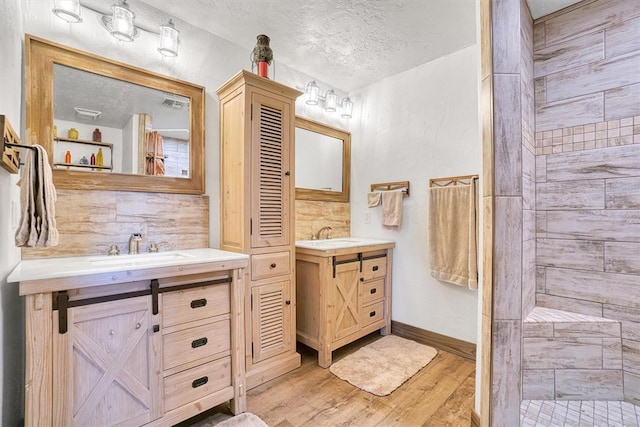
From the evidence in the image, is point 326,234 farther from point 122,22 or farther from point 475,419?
point 122,22

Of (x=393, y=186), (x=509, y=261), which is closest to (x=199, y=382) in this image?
(x=509, y=261)

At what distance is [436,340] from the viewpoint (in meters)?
2.56

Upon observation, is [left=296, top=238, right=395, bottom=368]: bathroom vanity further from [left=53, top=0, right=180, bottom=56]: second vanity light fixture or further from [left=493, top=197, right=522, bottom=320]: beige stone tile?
[left=53, top=0, right=180, bottom=56]: second vanity light fixture

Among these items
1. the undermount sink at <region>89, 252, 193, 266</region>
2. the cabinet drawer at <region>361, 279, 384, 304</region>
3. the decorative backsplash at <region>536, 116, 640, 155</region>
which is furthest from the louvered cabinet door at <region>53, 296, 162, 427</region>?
the decorative backsplash at <region>536, 116, 640, 155</region>

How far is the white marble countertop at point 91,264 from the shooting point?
113cm

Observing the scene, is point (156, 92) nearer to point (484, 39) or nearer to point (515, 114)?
point (484, 39)

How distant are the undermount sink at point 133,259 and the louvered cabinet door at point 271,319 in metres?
0.57

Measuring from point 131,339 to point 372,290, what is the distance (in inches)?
74.9

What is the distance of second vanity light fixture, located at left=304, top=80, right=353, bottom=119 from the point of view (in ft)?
9.14

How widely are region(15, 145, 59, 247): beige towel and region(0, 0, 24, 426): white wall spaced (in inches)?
8.4

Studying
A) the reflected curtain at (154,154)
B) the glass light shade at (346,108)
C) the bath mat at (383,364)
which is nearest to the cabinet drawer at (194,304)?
the reflected curtain at (154,154)

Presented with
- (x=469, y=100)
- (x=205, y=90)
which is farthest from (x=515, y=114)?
(x=205, y=90)

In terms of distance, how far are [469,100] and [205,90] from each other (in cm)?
214

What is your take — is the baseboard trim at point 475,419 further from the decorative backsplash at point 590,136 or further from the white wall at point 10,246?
the white wall at point 10,246
